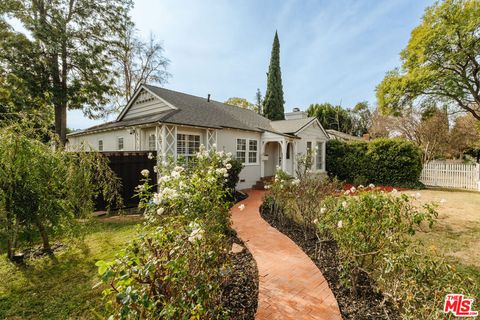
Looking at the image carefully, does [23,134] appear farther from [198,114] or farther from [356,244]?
[198,114]

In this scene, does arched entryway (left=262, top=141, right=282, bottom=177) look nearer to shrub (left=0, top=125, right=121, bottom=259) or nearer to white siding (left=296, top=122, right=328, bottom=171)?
white siding (left=296, top=122, right=328, bottom=171)

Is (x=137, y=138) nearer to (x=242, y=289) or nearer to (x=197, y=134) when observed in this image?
(x=197, y=134)

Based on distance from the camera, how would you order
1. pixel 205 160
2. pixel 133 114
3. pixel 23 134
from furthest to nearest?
pixel 133 114 < pixel 205 160 < pixel 23 134

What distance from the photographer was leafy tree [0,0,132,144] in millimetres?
14109

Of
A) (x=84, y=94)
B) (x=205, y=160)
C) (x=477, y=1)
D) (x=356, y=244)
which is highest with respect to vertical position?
(x=477, y=1)

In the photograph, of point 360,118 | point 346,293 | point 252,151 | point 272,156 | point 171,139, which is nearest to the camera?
point 346,293

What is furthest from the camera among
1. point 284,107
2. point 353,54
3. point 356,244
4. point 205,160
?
point 284,107

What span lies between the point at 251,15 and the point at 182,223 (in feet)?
30.5

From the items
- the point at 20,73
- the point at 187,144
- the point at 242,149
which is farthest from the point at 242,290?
the point at 20,73

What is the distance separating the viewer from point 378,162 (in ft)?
46.4

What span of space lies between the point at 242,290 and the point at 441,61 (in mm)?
17246

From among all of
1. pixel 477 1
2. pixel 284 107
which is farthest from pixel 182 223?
pixel 284 107

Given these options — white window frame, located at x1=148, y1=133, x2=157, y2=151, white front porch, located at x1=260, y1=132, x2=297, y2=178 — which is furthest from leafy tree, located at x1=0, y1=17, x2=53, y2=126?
white front porch, located at x1=260, y1=132, x2=297, y2=178

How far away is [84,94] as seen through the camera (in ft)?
55.0
